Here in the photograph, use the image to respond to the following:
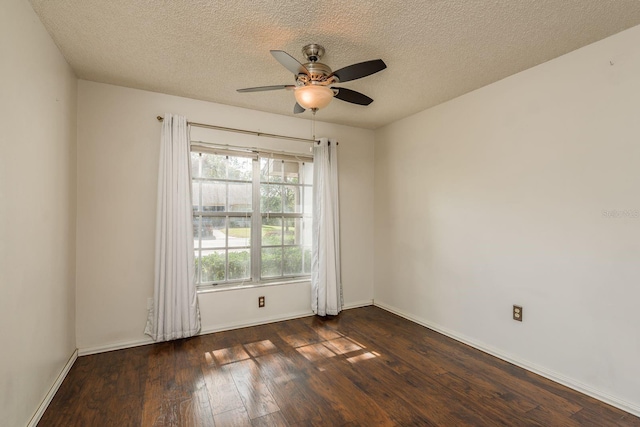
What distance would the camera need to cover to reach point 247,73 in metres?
2.68

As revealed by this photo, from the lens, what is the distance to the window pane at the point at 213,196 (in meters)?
3.42

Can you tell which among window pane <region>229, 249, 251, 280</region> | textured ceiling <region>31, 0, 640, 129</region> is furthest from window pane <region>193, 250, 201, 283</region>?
textured ceiling <region>31, 0, 640, 129</region>

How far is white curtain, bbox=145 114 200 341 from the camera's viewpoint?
3.01 m

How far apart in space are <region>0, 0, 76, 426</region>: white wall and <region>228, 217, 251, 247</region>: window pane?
4.80 feet

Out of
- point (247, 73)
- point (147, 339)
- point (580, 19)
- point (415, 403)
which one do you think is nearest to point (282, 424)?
point (415, 403)

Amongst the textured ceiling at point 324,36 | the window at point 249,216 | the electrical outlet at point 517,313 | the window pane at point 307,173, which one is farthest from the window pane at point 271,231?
the electrical outlet at point 517,313

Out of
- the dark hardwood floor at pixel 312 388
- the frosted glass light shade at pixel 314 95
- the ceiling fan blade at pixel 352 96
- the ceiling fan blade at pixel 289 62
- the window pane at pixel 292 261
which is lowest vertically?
the dark hardwood floor at pixel 312 388

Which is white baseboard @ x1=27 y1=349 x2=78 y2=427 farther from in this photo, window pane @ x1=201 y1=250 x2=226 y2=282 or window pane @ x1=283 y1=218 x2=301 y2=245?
window pane @ x1=283 y1=218 x2=301 y2=245

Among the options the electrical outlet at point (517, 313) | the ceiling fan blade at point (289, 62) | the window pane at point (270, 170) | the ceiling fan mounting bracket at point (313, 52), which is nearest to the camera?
the ceiling fan blade at point (289, 62)

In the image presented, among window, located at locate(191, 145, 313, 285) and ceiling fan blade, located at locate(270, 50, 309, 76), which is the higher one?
ceiling fan blade, located at locate(270, 50, 309, 76)

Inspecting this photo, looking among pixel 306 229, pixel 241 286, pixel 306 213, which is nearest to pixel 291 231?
pixel 306 229

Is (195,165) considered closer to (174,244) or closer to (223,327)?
(174,244)

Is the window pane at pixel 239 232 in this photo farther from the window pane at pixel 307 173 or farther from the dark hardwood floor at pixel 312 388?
the dark hardwood floor at pixel 312 388

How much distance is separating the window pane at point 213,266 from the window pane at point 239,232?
7.1 inches
